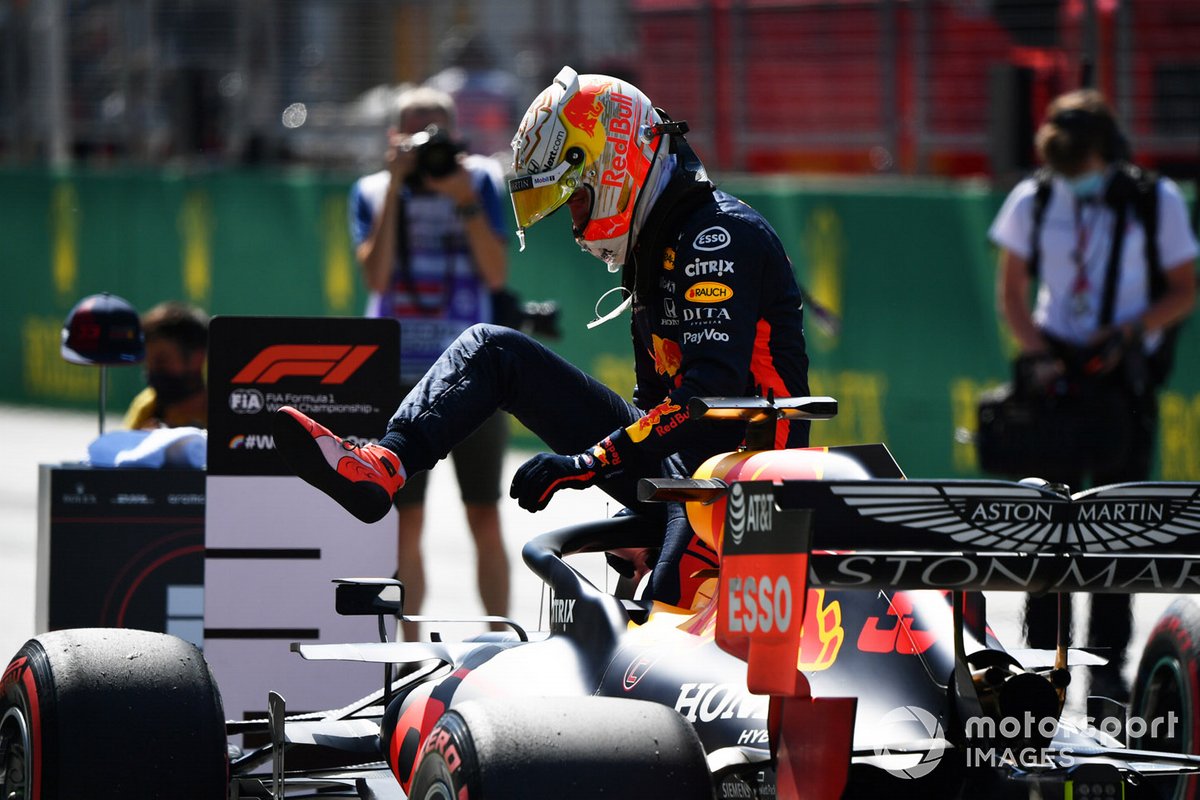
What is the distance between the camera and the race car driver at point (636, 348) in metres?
4.71

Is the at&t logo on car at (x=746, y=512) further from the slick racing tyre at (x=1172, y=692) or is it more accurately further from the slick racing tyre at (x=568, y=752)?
the slick racing tyre at (x=1172, y=692)

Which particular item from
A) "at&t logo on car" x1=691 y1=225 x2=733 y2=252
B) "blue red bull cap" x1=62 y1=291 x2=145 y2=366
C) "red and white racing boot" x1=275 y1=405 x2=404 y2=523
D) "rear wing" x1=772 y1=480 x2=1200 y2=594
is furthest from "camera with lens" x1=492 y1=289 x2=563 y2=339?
"rear wing" x1=772 y1=480 x2=1200 y2=594

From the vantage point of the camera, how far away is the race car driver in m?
4.71

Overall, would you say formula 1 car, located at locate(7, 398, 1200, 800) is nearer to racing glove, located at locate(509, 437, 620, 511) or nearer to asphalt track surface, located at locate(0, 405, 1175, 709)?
racing glove, located at locate(509, 437, 620, 511)

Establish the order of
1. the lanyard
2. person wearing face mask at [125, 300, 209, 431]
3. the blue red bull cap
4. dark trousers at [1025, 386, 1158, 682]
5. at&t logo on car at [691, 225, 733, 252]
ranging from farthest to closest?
the lanyard, person wearing face mask at [125, 300, 209, 431], dark trousers at [1025, 386, 1158, 682], the blue red bull cap, at&t logo on car at [691, 225, 733, 252]

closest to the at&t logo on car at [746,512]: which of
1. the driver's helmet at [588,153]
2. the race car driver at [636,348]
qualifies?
the race car driver at [636,348]

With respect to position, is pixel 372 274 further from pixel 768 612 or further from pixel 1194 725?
pixel 768 612

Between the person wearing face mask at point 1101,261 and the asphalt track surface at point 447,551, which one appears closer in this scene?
the person wearing face mask at point 1101,261

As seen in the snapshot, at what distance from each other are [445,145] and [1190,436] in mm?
4184

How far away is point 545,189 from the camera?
5.03m

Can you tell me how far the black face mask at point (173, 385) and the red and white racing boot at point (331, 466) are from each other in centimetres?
241

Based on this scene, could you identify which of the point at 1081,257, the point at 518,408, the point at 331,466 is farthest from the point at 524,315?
the point at 331,466

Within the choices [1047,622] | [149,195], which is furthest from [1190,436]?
[149,195]

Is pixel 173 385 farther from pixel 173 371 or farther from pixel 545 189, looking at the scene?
pixel 545 189
